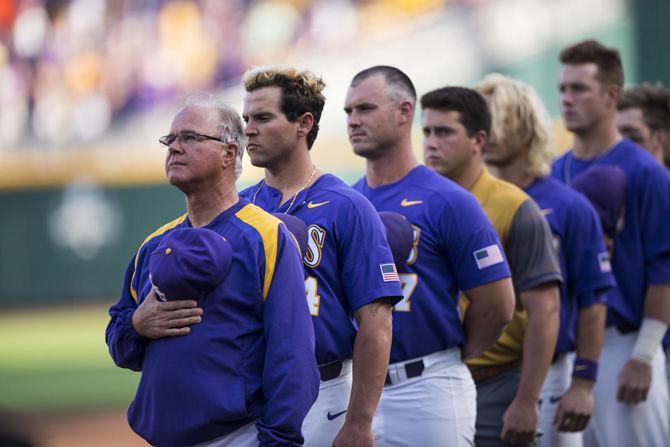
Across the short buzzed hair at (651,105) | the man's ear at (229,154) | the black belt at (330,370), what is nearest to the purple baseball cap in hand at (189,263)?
the man's ear at (229,154)

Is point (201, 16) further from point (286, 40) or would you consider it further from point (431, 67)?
point (431, 67)

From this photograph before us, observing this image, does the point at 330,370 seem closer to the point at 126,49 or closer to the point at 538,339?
the point at 538,339

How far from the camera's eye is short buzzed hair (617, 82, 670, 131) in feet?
21.0

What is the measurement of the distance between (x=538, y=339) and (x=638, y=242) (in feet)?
3.88

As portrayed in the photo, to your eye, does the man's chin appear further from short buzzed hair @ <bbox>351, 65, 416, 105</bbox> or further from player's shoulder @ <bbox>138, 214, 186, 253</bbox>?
player's shoulder @ <bbox>138, 214, 186, 253</bbox>

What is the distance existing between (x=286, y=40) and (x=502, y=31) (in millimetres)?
3853

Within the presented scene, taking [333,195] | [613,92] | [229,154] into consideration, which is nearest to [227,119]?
[229,154]

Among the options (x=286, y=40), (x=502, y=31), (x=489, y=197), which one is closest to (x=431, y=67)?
(x=502, y=31)

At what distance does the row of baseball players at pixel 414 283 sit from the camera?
2.97 metres

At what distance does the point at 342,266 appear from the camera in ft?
11.8

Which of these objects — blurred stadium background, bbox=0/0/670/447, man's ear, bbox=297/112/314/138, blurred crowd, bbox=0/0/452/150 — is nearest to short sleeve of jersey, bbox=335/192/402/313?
man's ear, bbox=297/112/314/138

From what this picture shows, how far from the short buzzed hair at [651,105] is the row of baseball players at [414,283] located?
0.66 m

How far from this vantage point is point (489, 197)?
471cm

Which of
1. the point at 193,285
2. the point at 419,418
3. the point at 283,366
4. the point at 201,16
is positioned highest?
the point at 201,16
